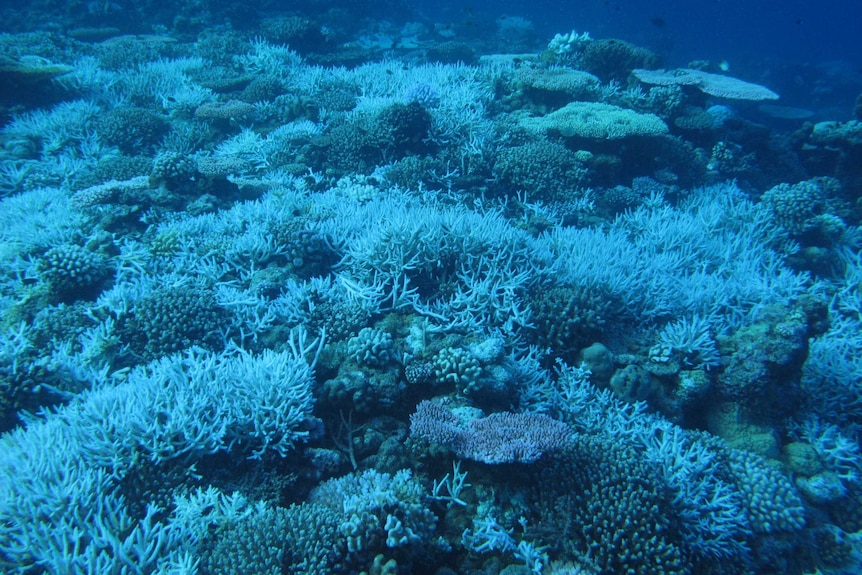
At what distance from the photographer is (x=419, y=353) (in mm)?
4145

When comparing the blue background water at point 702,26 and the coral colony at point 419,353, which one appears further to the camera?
the blue background water at point 702,26

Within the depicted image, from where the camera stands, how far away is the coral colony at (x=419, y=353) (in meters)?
3.03

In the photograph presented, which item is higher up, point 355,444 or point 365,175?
point 365,175

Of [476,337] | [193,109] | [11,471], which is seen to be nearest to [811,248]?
[476,337]

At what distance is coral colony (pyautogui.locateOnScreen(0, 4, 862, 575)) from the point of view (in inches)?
119

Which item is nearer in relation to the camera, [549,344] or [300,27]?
[549,344]

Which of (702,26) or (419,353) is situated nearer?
(419,353)

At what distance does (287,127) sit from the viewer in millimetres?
9188

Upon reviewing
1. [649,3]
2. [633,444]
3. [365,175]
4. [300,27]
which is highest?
[649,3]

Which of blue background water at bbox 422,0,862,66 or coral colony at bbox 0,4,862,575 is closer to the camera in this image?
coral colony at bbox 0,4,862,575

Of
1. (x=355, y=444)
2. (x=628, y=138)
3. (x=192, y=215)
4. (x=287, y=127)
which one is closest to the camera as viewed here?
(x=355, y=444)

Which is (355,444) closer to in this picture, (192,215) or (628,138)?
(192,215)

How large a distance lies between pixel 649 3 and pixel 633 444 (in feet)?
371

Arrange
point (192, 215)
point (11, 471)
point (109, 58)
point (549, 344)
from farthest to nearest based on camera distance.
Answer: point (109, 58) < point (192, 215) < point (549, 344) < point (11, 471)
